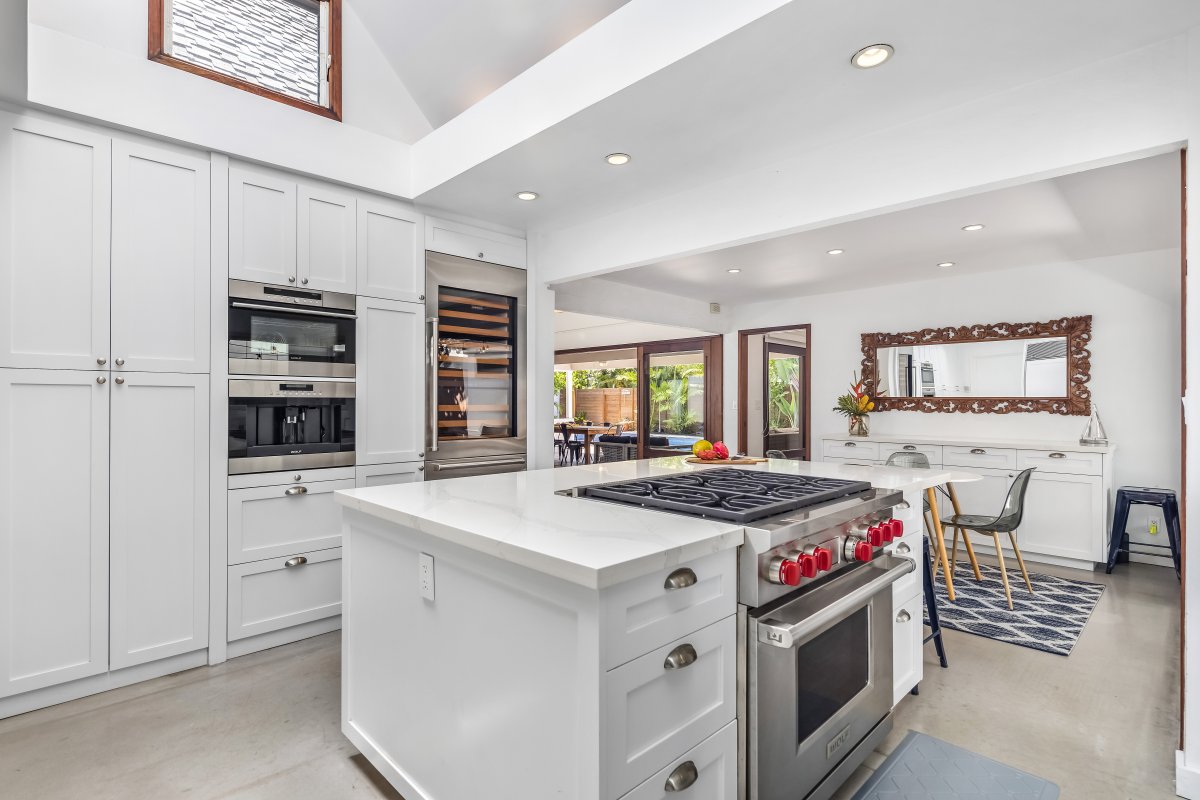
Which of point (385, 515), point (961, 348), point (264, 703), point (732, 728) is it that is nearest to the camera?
point (732, 728)

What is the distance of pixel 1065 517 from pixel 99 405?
229 inches

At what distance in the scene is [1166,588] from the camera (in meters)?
3.84

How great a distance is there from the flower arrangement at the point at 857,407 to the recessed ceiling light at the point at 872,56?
166 inches

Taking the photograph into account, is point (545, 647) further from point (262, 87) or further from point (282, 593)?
point (262, 87)

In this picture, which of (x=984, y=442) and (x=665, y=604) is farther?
(x=984, y=442)

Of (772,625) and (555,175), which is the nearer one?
(772,625)

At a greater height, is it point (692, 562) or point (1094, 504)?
point (692, 562)

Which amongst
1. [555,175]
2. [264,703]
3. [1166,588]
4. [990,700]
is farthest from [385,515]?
[1166,588]

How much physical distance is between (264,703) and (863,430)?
5.16 m

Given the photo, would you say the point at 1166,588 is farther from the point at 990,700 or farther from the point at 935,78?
the point at 935,78

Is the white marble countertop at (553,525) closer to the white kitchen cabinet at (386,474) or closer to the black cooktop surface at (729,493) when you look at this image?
the black cooktop surface at (729,493)

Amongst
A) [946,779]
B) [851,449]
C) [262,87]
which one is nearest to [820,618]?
[946,779]

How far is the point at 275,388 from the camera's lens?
2857mm

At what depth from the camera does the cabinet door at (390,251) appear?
3170mm
